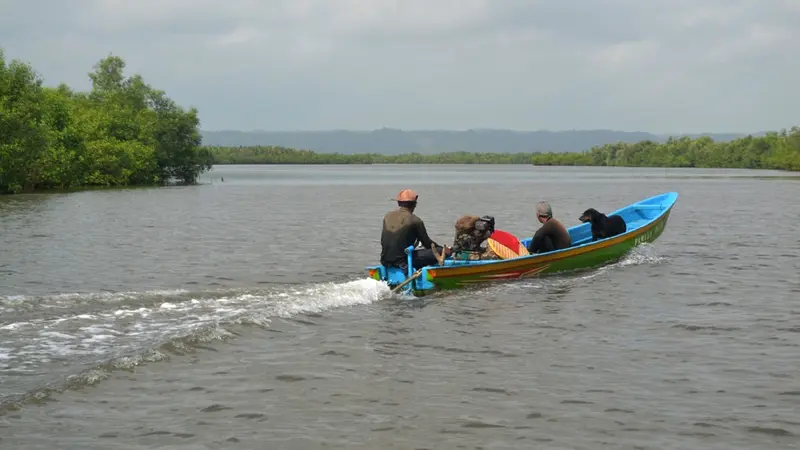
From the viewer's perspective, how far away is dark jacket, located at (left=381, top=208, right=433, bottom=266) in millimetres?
18359

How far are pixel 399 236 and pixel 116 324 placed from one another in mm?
6329

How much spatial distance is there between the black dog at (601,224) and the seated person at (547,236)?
2.73 m

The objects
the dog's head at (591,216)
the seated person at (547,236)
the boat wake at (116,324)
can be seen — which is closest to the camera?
the boat wake at (116,324)

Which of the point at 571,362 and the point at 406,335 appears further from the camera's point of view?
the point at 406,335

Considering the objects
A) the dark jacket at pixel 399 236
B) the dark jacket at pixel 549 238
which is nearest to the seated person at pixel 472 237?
the dark jacket at pixel 399 236

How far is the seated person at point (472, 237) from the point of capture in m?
19.6

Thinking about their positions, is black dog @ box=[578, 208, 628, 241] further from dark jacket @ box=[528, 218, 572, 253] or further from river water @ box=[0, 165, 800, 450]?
dark jacket @ box=[528, 218, 572, 253]

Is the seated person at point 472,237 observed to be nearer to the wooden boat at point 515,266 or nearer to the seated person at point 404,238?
the wooden boat at point 515,266

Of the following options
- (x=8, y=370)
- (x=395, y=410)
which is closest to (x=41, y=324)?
(x=8, y=370)

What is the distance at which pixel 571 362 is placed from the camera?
12461mm

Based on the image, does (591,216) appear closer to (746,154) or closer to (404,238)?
(404,238)

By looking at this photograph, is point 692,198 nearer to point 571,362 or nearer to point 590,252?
point 590,252

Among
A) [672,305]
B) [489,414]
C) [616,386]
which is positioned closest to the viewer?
[489,414]

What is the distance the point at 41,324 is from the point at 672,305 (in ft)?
38.0
